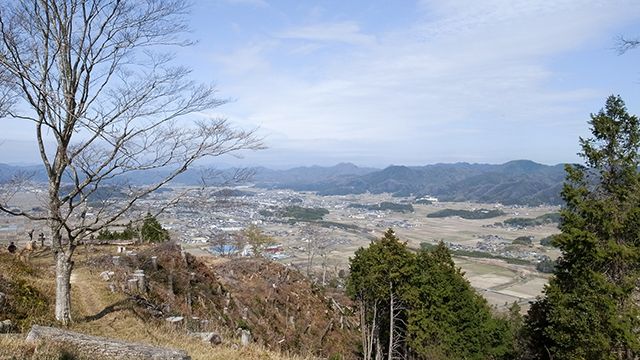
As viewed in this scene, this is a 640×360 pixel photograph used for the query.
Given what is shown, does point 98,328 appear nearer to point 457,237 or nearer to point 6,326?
point 6,326

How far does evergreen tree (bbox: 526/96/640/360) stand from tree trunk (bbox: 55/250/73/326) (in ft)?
37.3

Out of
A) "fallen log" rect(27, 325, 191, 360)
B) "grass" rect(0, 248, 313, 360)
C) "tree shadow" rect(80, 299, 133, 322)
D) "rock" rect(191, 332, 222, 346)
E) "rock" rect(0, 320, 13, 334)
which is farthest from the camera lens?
"tree shadow" rect(80, 299, 133, 322)

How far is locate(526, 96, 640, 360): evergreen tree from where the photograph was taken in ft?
34.0

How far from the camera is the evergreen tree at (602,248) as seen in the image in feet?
34.0

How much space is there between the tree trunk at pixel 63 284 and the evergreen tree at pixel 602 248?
1137 cm

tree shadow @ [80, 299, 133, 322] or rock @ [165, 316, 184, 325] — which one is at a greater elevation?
tree shadow @ [80, 299, 133, 322]

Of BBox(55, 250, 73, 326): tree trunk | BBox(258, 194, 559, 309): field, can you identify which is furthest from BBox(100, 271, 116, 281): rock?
BBox(258, 194, 559, 309): field

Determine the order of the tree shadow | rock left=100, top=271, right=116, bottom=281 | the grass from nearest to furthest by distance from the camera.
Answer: the grass, the tree shadow, rock left=100, top=271, right=116, bottom=281

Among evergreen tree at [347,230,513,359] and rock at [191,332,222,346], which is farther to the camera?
evergreen tree at [347,230,513,359]

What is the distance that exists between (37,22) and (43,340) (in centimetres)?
461

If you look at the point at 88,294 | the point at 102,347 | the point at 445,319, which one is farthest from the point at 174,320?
the point at 445,319

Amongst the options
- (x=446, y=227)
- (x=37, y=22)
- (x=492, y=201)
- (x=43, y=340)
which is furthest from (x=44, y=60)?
(x=492, y=201)

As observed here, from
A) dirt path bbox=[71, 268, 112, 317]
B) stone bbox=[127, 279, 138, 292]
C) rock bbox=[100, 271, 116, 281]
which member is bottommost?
stone bbox=[127, 279, 138, 292]

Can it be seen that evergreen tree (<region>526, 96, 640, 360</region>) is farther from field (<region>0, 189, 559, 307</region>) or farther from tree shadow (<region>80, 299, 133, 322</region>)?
tree shadow (<region>80, 299, 133, 322</region>)
